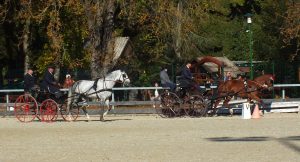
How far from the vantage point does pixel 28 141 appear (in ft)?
65.1

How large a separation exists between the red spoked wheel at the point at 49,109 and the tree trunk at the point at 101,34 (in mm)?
8773

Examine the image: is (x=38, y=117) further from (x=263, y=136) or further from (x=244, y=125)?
(x=263, y=136)

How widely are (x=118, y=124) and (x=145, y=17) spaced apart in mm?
13000

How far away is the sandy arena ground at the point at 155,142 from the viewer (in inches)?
605

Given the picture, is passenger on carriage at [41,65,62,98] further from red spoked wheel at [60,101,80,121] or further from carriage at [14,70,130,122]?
red spoked wheel at [60,101,80,121]

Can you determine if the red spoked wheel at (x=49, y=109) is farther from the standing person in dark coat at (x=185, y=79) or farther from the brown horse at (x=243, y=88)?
the brown horse at (x=243, y=88)

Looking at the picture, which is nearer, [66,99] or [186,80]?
[66,99]

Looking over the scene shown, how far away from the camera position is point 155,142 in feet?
61.0

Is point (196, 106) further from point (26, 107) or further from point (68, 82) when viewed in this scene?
point (68, 82)

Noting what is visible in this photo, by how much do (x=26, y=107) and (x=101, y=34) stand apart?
10.0m

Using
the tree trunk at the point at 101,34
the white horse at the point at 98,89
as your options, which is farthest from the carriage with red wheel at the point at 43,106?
the tree trunk at the point at 101,34

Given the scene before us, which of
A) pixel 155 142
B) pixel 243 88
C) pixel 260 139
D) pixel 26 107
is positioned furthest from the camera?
pixel 243 88

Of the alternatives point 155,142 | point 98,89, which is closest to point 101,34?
point 98,89

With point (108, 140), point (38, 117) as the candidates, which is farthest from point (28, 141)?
point (38, 117)
